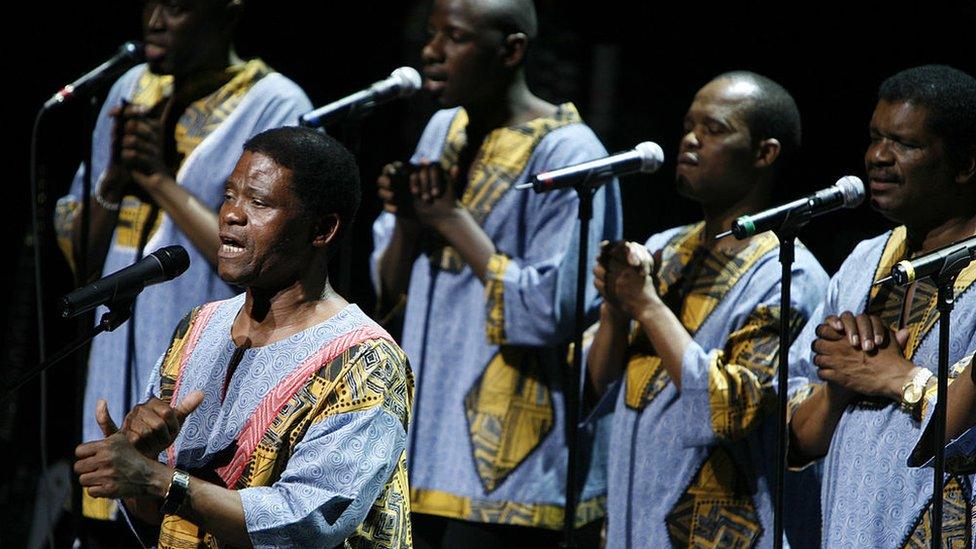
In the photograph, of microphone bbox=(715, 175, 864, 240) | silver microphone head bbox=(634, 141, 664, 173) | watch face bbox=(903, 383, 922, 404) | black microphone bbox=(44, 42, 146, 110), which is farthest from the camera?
black microphone bbox=(44, 42, 146, 110)

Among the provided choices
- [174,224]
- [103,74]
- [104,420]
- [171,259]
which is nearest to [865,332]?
[171,259]

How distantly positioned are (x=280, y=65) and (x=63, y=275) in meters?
1.19

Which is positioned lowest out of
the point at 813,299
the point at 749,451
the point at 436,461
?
the point at 436,461

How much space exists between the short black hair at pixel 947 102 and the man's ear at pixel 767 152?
21.6 inches

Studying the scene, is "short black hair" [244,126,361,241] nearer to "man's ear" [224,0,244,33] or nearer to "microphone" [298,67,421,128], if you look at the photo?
"microphone" [298,67,421,128]

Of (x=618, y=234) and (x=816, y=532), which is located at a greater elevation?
(x=618, y=234)

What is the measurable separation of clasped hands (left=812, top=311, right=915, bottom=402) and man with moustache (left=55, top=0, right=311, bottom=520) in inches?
71.9

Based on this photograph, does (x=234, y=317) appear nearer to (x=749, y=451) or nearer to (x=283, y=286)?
(x=283, y=286)

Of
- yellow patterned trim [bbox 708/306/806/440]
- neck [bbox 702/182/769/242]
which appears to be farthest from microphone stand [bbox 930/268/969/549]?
neck [bbox 702/182/769/242]

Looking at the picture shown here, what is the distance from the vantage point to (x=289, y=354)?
2977mm

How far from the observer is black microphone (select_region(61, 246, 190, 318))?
289 cm

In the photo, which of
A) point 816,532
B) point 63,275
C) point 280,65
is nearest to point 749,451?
point 816,532

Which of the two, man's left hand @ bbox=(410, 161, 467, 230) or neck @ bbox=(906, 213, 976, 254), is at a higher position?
neck @ bbox=(906, 213, 976, 254)

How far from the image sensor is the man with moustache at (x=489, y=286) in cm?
422
